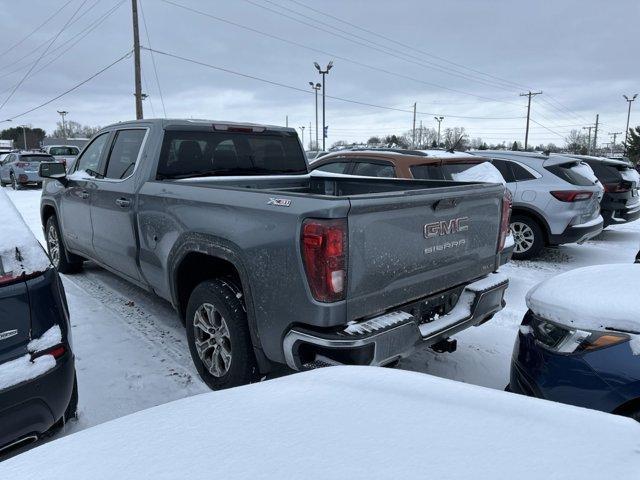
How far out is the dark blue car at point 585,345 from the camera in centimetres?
218

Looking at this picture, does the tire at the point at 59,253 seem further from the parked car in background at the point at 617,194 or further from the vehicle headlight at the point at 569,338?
the parked car in background at the point at 617,194

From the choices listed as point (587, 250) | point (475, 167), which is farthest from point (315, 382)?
point (587, 250)

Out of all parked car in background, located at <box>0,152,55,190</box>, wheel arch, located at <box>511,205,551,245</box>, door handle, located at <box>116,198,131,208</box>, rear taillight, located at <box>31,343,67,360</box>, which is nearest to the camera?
rear taillight, located at <box>31,343,67,360</box>

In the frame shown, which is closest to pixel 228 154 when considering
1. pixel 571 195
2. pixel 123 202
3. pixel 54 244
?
pixel 123 202

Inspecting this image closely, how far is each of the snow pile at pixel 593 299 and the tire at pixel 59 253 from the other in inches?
222

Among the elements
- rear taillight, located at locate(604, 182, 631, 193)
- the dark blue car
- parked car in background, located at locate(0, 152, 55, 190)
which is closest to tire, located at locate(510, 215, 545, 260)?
rear taillight, located at locate(604, 182, 631, 193)

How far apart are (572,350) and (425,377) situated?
3.55 feet

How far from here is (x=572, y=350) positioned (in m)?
2.35

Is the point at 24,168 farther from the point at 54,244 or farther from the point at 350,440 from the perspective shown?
the point at 350,440

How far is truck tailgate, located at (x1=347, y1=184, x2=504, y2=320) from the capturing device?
262cm

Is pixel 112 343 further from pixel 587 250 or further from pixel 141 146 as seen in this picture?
pixel 587 250

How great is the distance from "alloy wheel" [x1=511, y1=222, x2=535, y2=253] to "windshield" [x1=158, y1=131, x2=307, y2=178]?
4.25 metres

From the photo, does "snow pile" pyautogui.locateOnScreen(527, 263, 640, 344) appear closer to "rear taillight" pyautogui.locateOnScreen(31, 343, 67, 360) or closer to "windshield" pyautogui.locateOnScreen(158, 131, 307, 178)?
"rear taillight" pyautogui.locateOnScreen(31, 343, 67, 360)

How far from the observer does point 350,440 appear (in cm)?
125
